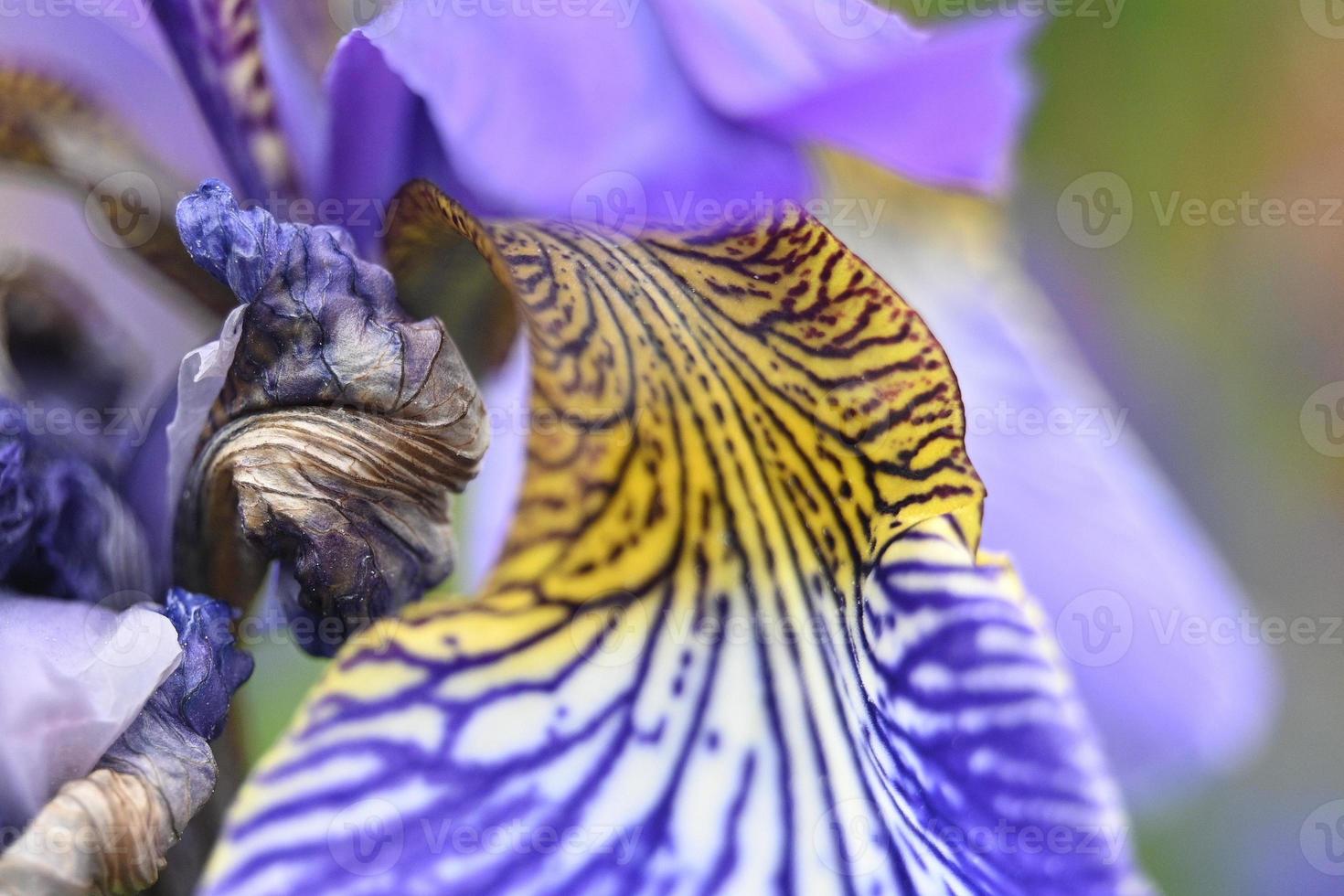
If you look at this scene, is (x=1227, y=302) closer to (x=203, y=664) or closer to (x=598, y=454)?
(x=598, y=454)

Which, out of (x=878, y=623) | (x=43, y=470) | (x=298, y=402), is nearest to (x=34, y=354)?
(x=43, y=470)

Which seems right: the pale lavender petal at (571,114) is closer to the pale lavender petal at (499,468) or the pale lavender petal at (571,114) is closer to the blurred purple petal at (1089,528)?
the pale lavender petal at (499,468)

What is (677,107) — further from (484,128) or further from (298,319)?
(298,319)

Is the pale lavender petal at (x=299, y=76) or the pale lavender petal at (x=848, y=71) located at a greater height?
the pale lavender petal at (x=848, y=71)

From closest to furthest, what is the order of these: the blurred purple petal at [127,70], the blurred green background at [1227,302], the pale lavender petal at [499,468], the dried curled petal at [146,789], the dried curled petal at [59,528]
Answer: the dried curled petal at [146,789] < the dried curled petal at [59,528] < the blurred purple petal at [127,70] < the pale lavender petal at [499,468] < the blurred green background at [1227,302]

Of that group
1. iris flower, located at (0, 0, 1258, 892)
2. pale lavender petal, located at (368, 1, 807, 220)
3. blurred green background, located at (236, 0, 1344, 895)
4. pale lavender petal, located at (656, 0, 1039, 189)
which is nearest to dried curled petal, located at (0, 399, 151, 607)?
iris flower, located at (0, 0, 1258, 892)

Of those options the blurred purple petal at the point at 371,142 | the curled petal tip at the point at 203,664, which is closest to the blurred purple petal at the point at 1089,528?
the blurred purple petal at the point at 371,142

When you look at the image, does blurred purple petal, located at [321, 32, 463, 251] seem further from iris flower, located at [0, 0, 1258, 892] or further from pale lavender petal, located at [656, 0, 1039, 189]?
pale lavender petal, located at [656, 0, 1039, 189]
